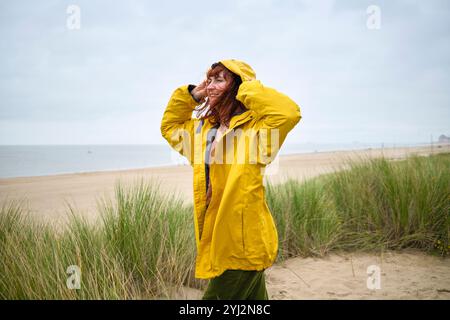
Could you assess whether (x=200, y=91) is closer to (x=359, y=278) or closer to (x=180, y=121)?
(x=180, y=121)

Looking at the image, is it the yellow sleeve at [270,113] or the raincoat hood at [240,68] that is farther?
the raincoat hood at [240,68]

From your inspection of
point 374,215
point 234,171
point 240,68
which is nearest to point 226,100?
point 240,68

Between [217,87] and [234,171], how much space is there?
0.60 m

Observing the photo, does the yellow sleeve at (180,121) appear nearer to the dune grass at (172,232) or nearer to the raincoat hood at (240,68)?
the raincoat hood at (240,68)

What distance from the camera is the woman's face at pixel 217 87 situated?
81.8 inches

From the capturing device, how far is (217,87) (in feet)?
6.82

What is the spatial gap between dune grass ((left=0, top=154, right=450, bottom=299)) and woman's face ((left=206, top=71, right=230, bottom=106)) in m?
1.45

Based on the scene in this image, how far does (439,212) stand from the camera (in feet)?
13.8

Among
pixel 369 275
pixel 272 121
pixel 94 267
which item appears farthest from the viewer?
pixel 369 275

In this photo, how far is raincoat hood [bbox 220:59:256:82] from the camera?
6.57 ft

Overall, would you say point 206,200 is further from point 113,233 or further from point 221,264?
point 113,233

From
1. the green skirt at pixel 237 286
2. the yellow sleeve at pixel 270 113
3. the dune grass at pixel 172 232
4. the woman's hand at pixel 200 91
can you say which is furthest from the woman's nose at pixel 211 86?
the dune grass at pixel 172 232
